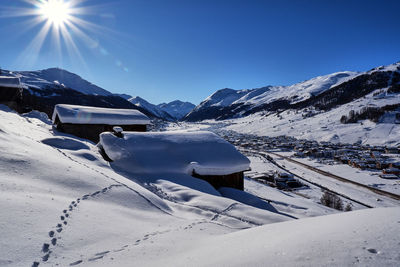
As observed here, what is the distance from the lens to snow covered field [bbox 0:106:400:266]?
2812 mm

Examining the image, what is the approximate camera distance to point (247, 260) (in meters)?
2.81

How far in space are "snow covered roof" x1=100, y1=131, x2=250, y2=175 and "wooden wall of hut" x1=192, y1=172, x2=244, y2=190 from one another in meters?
0.28

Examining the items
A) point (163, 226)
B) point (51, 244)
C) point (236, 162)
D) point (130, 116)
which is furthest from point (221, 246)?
point (130, 116)

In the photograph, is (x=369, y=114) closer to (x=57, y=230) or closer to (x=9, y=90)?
(x=9, y=90)

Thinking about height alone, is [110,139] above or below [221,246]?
above

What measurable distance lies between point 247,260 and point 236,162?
1006 centimetres

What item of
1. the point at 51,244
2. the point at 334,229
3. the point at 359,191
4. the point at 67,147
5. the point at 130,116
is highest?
the point at 130,116

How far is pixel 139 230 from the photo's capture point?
4496mm

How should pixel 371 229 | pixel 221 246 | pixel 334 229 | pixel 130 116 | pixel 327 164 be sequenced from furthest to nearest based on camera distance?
pixel 327 164
pixel 130 116
pixel 221 246
pixel 334 229
pixel 371 229

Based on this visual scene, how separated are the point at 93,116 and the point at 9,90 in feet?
46.6

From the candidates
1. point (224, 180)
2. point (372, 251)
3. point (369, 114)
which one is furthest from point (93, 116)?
point (369, 114)

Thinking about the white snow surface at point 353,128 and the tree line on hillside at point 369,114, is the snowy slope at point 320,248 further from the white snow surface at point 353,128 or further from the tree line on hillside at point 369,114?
the tree line on hillside at point 369,114

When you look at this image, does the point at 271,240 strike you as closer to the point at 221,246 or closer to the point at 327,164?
the point at 221,246

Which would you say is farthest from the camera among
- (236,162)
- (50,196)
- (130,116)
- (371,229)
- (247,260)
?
(130,116)
